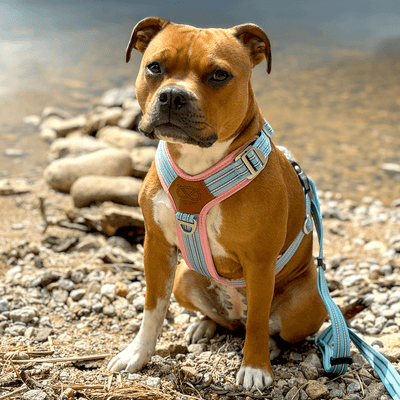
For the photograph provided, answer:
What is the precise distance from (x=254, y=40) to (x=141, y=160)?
13.3 ft

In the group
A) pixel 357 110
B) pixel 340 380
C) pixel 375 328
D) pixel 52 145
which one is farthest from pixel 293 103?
pixel 340 380

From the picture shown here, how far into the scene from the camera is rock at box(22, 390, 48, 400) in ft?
7.57

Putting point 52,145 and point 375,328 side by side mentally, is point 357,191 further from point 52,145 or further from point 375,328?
point 52,145

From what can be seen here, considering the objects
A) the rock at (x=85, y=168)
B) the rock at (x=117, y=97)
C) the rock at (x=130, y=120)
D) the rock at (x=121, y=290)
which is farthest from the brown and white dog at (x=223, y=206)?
the rock at (x=117, y=97)

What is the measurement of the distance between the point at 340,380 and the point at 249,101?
1.71 metres

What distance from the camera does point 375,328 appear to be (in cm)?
349

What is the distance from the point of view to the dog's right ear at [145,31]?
8.43ft

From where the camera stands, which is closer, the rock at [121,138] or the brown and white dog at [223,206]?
the brown and white dog at [223,206]

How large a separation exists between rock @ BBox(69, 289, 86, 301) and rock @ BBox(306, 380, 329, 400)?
6.13 feet

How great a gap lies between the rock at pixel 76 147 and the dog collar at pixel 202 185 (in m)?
4.64

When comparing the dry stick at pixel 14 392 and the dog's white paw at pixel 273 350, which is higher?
the dry stick at pixel 14 392

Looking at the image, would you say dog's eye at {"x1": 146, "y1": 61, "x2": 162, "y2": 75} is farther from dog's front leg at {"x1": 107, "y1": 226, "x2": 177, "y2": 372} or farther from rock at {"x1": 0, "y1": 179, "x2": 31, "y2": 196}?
rock at {"x1": 0, "y1": 179, "x2": 31, "y2": 196}

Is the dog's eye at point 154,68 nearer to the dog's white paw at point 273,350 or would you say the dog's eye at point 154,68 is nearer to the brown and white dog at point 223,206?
the brown and white dog at point 223,206

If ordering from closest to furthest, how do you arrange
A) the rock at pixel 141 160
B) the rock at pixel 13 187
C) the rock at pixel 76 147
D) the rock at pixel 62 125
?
the rock at pixel 13 187 → the rock at pixel 141 160 → the rock at pixel 76 147 → the rock at pixel 62 125
